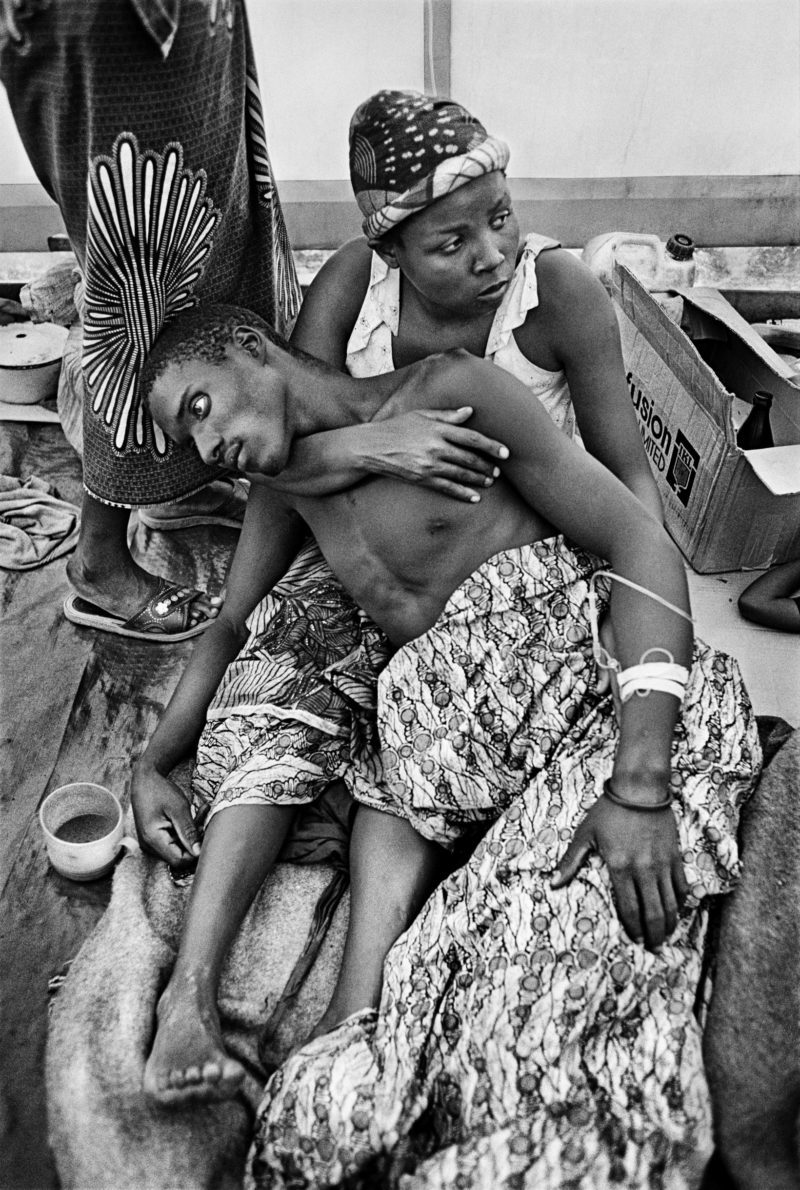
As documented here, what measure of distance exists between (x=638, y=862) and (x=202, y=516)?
1.82m

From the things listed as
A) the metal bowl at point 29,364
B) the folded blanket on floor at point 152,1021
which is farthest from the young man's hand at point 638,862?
the metal bowl at point 29,364

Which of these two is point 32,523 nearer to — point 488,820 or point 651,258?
point 488,820

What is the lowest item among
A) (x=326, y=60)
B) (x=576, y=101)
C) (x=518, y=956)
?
(x=518, y=956)

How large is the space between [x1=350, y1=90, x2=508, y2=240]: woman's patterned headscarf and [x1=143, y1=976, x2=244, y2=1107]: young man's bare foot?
1.20 m

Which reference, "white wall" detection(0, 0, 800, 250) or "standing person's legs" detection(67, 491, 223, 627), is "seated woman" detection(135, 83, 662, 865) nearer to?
"standing person's legs" detection(67, 491, 223, 627)

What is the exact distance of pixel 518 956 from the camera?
128 centimetres

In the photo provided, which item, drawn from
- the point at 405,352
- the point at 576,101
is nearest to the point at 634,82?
the point at 576,101

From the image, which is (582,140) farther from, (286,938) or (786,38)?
(286,938)

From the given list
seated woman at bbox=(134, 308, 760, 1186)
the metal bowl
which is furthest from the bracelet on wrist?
the metal bowl

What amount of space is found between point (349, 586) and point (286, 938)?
0.58 m

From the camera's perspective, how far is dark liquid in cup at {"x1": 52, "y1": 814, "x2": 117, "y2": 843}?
1931 mm

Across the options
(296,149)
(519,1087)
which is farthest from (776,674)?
(296,149)

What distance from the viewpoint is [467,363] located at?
153 centimetres

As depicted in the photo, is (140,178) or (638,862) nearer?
(638,862)
